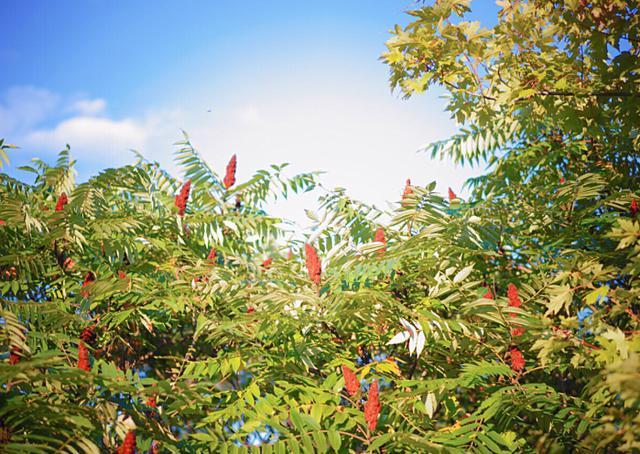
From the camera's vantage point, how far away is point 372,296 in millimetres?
2855

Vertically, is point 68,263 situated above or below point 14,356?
above

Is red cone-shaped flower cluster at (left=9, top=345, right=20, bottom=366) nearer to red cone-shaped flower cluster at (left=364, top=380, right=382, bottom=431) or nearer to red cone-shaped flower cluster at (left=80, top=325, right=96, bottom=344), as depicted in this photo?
red cone-shaped flower cluster at (left=80, top=325, right=96, bottom=344)

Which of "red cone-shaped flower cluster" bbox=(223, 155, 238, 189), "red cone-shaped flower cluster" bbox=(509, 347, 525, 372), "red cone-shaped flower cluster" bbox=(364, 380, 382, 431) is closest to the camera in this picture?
"red cone-shaped flower cluster" bbox=(364, 380, 382, 431)

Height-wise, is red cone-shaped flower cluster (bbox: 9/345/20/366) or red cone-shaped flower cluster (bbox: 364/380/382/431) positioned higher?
red cone-shaped flower cluster (bbox: 9/345/20/366)

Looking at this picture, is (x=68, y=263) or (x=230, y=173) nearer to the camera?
(x=68, y=263)

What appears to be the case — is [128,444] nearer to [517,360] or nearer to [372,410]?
[372,410]

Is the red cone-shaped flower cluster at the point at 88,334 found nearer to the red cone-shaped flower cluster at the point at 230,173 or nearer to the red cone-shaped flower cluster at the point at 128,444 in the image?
the red cone-shaped flower cluster at the point at 128,444

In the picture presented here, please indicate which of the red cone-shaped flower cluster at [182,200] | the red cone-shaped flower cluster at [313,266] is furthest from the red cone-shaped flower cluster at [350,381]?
the red cone-shaped flower cluster at [182,200]

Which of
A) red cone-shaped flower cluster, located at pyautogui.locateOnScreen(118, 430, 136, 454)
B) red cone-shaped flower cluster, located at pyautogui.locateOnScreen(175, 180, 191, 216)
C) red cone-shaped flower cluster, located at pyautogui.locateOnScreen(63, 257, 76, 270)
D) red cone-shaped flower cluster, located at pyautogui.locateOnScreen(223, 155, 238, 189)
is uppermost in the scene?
red cone-shaped flower cluster, located at pyautogui.locateOnScreen(223, 155, 238, 189)

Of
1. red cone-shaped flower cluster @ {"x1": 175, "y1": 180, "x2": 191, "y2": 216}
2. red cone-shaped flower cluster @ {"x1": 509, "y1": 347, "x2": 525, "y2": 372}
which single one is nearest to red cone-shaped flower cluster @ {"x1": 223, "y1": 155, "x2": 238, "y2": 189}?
red cone-shaped flower cluster @ {"x1": 175, "y1": 180, "x2": 191, "y2": 216}

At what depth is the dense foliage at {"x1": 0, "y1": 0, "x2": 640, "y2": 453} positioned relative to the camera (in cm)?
248

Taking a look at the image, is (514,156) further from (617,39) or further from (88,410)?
(88,410)

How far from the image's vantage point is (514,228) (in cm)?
445

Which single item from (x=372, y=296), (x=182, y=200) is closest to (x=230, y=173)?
(x=182, y=200)
